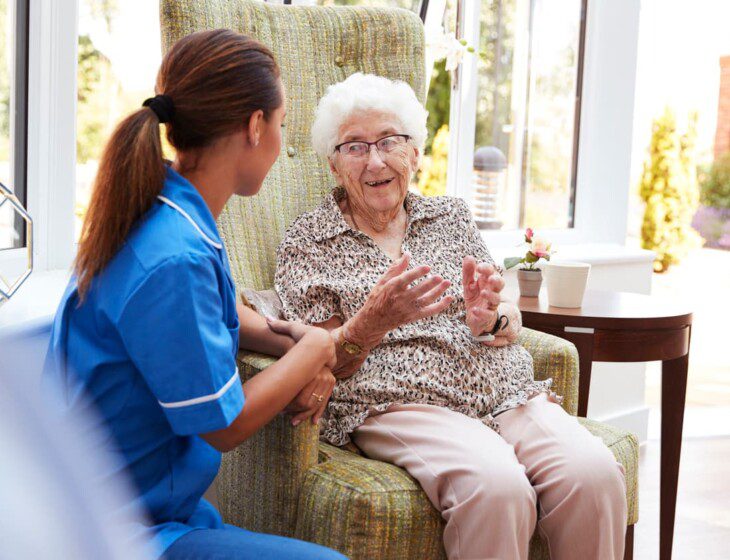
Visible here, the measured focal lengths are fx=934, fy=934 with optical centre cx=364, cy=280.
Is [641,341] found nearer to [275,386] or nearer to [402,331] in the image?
[402,331]

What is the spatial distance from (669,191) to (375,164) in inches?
240

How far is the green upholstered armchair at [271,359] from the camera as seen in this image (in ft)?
5.14

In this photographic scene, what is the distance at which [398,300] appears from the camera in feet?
5.31

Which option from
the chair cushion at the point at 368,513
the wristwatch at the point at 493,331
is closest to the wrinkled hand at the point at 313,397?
the chair cushion at the point at 368,513

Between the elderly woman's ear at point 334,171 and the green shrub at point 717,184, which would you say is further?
the green shrub at point 717,184

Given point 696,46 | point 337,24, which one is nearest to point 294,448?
point 337,24

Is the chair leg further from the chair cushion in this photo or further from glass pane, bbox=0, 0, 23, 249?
glass pane, bbox=0, 0, 23, 249

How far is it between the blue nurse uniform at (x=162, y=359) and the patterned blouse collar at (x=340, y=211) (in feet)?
2.35

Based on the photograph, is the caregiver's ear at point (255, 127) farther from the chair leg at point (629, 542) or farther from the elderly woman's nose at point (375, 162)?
the chair leg at point (629, 542)

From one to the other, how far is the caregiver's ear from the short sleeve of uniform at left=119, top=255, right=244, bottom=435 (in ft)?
0.70

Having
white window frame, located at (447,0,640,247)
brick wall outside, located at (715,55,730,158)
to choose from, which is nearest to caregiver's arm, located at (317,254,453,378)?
white window frame, located at (447,0,640,247)

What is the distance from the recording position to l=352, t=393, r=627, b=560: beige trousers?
1.56 m

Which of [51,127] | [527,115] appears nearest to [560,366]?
[51,127]

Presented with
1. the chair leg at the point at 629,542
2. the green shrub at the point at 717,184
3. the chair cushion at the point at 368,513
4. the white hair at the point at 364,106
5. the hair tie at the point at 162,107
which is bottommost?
the chair leg at the point at 629,542
